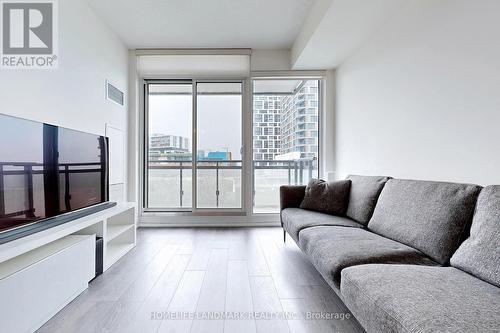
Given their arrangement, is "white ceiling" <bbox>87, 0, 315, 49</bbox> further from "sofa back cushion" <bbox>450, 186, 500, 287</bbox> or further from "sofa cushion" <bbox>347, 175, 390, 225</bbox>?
"sofa back cushion" <bbox>450, 186, 500, 287</bbox>

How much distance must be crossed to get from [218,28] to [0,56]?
87.8 inches

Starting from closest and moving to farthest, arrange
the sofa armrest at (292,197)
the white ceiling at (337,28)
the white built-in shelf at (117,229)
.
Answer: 1. the white ceiling at (337,28)
2. the white built-in shelf at (117,229)
3. the sofa armrest at (292,197)

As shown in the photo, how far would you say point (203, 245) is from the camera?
10.0 feet

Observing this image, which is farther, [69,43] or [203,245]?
[203,245]

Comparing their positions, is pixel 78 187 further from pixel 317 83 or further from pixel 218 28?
pixel 317 83

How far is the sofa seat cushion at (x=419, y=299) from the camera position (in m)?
0.87

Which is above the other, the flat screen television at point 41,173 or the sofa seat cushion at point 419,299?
the flat screen television at point 41,173

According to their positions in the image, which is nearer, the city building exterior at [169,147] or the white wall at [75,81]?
the white wall at [75,81]

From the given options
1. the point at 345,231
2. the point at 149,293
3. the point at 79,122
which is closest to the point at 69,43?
the point at 79,122

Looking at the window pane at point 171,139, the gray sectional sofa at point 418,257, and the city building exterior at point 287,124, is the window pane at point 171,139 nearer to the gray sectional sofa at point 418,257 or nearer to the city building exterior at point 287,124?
the city building exterior at point 287,124

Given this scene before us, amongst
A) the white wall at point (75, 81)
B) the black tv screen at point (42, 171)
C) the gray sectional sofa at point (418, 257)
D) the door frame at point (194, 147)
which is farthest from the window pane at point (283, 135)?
the black tv screen at point (42, 171)

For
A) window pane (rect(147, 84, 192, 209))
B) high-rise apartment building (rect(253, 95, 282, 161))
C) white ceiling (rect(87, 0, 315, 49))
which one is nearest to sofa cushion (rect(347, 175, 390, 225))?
high-rise apartment building (rect(253, 95, 282, 161))

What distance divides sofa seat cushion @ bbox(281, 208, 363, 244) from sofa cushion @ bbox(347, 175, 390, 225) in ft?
0.29

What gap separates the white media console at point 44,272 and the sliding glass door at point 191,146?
175 cm
